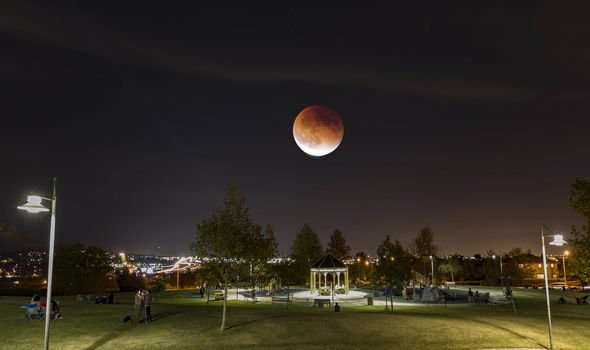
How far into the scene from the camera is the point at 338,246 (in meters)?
108

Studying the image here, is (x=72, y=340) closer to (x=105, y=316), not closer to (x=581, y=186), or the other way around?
(x=105, y=316)

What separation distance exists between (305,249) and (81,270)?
40.0 meters

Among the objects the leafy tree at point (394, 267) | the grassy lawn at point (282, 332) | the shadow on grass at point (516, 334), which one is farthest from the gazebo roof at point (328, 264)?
the shadow on grass at point (516, 334)

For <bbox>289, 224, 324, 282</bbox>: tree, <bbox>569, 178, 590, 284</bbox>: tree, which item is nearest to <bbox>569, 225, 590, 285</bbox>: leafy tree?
<bbox>569, 178, 590, 284</bbox>: tree

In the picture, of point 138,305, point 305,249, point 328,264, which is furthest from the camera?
point 305,249

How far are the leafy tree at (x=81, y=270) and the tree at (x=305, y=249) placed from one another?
104ft

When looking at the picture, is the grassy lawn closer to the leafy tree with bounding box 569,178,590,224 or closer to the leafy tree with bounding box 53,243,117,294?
the leafy tree with bounding box 569,178,590,224

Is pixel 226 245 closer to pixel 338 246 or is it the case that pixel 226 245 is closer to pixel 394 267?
pixel 394 267

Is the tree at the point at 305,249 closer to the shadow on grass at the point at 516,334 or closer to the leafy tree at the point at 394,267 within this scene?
the leafy tree at the point at 394,267

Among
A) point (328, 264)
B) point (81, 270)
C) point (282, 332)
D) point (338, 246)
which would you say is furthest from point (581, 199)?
point (338, 246)

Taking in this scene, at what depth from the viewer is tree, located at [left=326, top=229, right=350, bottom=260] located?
108m

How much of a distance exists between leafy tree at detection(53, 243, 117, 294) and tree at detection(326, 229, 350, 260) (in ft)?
187

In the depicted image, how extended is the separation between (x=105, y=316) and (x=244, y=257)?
9.63 meters

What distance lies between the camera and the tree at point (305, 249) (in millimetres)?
79250
